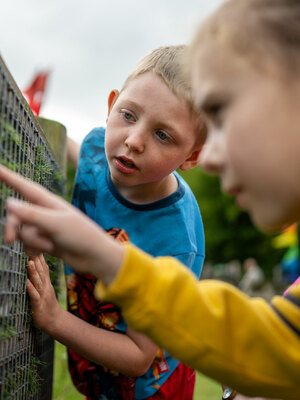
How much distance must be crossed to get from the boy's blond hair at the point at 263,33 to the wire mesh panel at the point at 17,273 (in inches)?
24.0

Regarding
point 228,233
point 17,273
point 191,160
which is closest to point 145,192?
point 191,160

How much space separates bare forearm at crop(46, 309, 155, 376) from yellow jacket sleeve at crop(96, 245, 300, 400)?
2.32 feet

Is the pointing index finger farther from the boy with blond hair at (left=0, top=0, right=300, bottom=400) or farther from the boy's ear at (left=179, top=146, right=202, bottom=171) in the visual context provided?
the boy's ear at (left=179, top=146, right=202, bottom=171)

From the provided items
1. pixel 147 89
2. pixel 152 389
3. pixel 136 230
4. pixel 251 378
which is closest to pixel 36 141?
pixel 147 89

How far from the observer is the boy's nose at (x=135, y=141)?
2.03m

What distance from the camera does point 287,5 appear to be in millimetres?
1381

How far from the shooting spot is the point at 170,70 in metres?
2.11

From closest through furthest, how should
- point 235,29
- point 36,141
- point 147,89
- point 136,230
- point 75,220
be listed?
point 75,220 < point 235,29 < point 36,141 < point 147,89 < point 136,230

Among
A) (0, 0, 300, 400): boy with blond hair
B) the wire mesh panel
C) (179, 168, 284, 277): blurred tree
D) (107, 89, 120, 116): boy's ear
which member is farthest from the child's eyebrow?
(179, 168, 284, 277): blurred tree

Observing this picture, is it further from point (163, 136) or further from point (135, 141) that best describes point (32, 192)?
point (163, 136)

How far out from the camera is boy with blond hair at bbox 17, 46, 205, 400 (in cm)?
203

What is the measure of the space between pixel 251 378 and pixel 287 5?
41.6 inches

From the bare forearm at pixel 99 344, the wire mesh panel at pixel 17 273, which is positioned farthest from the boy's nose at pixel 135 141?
the bare forearm at pixel 99 344

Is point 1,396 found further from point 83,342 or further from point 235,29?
point 235,29
